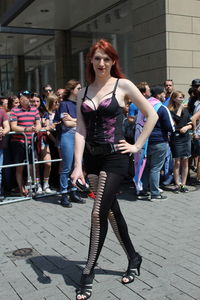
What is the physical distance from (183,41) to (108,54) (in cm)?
744

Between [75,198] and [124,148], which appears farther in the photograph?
[75,198]

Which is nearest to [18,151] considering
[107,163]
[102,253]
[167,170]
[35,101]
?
[35,101]

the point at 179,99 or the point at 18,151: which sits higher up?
the point at 179,99

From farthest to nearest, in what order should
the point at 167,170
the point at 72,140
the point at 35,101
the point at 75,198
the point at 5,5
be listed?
the point at 5,5, the point at 35,101, the point at 167,170, the point at 75,198, the point at 72,140

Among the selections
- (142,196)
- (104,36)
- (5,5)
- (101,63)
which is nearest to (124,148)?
(101,63)

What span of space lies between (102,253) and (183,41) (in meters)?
7.45

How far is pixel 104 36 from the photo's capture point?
13.9m

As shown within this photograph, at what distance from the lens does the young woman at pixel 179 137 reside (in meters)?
7.39

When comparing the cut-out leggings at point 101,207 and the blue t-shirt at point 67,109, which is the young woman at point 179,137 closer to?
the blue t-shirt at point 67,109

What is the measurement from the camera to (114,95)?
3441mm

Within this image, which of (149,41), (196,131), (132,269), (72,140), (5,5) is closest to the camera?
(132,269)

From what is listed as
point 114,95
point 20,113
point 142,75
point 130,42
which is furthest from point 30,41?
point 114,95

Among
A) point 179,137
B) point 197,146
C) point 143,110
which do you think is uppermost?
point 143,110

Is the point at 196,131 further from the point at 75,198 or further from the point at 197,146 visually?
the point at 75,198
